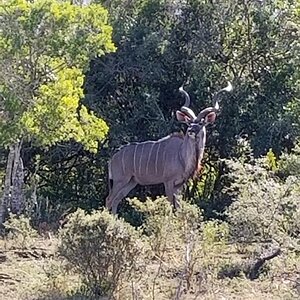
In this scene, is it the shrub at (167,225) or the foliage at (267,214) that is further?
the foliage at (267,214)

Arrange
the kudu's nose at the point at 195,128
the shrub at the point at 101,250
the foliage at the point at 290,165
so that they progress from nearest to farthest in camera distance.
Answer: the shrub at the point at 101,250 < the foliage at the point at 290,165 < the kudu's nose at the point at 195,128

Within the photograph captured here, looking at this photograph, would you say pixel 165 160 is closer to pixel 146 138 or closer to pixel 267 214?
pixel 146 138

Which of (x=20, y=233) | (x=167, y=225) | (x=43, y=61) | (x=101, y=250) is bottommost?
(x=20, y=233)

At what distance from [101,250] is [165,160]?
434 centimetres

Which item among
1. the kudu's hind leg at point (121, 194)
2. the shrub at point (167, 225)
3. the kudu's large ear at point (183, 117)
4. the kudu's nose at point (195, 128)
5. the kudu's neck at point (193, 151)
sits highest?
the kudu's large ear at point (183, 117)

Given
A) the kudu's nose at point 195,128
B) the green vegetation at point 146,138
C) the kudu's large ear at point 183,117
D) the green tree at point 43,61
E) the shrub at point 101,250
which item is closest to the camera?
the shrub at point 101,250

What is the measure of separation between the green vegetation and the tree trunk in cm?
2

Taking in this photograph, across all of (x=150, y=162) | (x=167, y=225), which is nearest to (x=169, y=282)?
(x=167, y=225)

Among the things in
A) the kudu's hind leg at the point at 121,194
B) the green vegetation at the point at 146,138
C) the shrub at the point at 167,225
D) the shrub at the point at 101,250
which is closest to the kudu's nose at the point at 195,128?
the green vegetation at the point at 146,138

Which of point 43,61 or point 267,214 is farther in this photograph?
point 43,61

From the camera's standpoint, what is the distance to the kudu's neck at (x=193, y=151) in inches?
382

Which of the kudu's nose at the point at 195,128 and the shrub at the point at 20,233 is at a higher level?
the kudu's nose at the point at 195,128

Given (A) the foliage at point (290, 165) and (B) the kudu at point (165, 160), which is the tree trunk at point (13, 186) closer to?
(B) the kudu at point (165, 160)

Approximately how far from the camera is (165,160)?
33.2 feet
